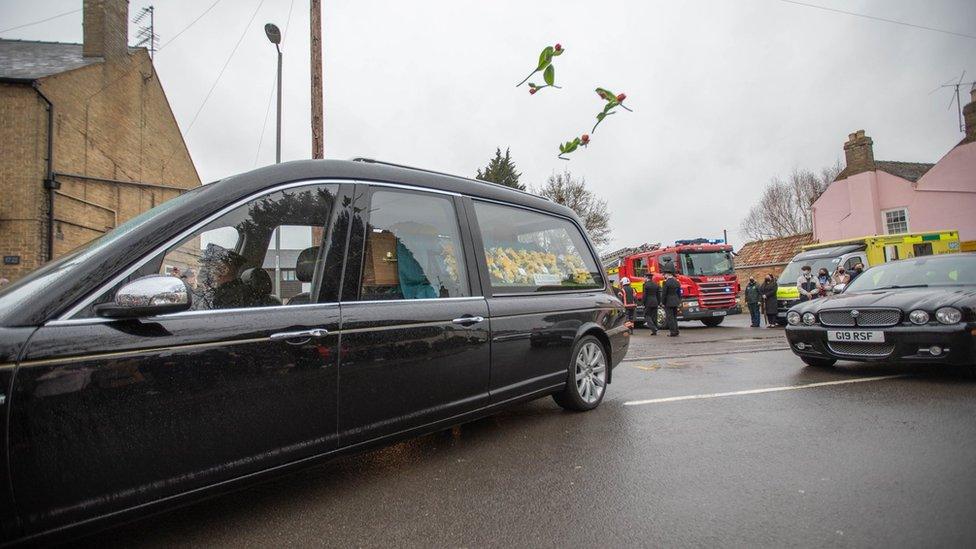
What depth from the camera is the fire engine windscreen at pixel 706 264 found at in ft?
47.1

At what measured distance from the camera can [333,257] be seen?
8.29 ft

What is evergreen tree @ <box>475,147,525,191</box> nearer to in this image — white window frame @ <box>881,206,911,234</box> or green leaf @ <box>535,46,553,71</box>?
white window frame @ <box>881,206,911,234</box>

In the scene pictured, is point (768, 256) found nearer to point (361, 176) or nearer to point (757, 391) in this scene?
point (757, 391)

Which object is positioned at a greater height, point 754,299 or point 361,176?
point 361,176

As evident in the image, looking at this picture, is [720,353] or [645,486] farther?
[720,353]

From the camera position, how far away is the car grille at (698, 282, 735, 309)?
1406cm

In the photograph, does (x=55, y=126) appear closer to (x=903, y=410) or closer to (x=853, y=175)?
(x=903, y=410)

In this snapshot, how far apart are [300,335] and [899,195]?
2956 centimetres

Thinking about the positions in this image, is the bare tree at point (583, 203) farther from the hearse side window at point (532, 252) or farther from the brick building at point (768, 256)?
the hearse side window at point (532, 252)

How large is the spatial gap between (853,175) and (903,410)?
85.8ft

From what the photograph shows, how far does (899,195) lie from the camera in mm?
22828

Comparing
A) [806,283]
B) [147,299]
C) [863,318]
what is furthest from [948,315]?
[806,283]

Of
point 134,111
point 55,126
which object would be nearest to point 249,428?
point 55,126

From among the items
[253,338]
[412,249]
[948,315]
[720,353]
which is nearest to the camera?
[253,338]
